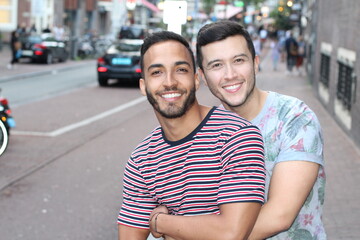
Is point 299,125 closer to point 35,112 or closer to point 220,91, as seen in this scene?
point 220,91

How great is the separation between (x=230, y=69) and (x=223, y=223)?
653 mm

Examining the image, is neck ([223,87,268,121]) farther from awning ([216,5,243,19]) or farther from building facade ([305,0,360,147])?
awning ([216,5,243,19])

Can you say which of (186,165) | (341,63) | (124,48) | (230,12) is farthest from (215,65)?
(230,12)

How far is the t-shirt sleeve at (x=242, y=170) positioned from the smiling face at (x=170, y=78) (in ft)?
0.87

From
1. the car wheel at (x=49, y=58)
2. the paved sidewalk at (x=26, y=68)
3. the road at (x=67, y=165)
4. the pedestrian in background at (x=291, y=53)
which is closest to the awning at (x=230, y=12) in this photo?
the pedestrian in background at (x=291, y=53)

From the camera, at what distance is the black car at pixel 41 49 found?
30812mm

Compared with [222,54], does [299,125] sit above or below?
below

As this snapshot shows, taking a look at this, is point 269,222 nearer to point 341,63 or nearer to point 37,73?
point 341,63

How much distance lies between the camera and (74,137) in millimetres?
11711

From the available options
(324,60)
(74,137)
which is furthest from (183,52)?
(324,60)

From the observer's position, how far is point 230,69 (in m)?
2.77

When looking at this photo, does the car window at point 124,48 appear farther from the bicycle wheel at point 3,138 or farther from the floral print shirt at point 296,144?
the floral print shirt at point 296,144

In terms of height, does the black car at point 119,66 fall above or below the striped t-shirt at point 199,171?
below

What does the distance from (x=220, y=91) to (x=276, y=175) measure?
409 millimetres
